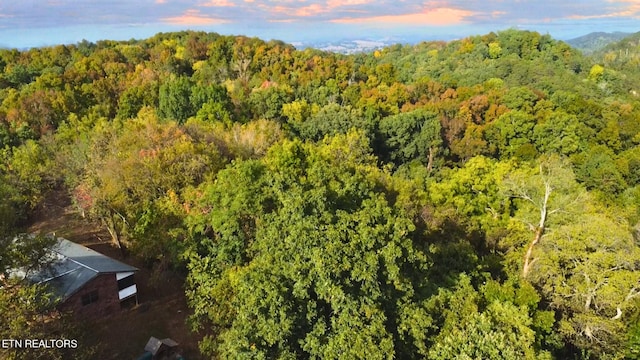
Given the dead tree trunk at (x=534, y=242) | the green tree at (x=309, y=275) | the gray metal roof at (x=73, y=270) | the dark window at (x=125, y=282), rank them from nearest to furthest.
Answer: the green tree at (x=309, y=275) → the gray metal roof at (x=73, y=270) → the dead tree trunk at (x=534, y=242) → the dark window at (x=125, y=282)

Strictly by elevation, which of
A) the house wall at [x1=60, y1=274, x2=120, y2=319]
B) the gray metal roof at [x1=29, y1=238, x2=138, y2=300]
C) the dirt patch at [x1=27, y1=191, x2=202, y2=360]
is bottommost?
the dirt patch at [x1=27, y1=191, x2=202, y2=360]

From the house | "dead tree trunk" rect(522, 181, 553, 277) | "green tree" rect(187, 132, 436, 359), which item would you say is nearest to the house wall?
the house

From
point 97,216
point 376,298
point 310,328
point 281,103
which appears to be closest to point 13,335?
point 310,328

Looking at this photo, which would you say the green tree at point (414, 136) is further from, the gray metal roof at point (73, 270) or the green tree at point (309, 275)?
the gray metal roof at point (73, 270)

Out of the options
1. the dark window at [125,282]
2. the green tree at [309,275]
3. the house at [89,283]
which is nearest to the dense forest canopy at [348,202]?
the green tree at [309,275]

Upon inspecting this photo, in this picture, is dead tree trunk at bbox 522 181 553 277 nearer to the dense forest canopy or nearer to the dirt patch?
the dense forest canopy

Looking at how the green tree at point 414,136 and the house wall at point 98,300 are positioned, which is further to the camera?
the green tree at point 414,136

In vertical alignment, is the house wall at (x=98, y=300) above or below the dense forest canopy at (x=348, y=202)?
below

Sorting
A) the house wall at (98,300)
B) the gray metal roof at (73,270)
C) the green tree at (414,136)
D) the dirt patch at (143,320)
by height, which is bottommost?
the dirt patch at (143,320)

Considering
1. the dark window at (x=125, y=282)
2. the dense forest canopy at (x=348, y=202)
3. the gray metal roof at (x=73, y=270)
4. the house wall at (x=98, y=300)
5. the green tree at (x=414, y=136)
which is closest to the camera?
the dense forest canopy at (x=348, y=202)
